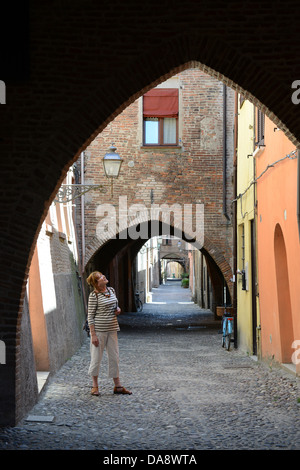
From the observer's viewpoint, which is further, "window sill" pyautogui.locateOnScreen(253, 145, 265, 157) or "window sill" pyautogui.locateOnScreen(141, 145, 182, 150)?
"window sill" pyautogui.locateOnScreen(141, 145, 182, 150)

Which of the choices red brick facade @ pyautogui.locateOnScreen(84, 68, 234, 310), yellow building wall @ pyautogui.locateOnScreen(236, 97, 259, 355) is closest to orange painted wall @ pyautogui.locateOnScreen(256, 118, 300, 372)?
yellow building wall @ pyautogui.locateOnScreen(236, 97, 259, 355)

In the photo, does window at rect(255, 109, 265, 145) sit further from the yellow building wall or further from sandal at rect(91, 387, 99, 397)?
sandal at rect(91, 387, 99, 397)

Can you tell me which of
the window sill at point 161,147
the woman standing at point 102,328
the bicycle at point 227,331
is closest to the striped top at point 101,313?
the woman standing at point 102,328

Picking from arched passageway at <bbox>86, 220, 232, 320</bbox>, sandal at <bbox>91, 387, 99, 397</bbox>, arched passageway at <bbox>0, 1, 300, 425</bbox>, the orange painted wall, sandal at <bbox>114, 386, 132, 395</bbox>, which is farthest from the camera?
arched passageway at <bbox>86, 220, 232, 320</bbox>

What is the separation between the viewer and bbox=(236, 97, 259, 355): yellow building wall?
1460 cm

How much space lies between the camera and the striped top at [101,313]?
9.77 m

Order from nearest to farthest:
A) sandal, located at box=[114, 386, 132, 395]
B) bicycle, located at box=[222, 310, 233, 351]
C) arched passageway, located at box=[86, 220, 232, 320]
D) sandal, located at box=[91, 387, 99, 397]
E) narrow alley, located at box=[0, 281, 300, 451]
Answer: narrow alley, located at box=[0, 281, 300, 451] < sandal, located at box=[91, 387, 99, 397] < sandal, located at box=[114, 386, 132, 395] < bicycle, located at box=[222, 310, 233, 351] < arched passageway, located at box=[86, 220, 232, 320]

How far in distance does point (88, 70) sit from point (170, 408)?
3841 millimetres

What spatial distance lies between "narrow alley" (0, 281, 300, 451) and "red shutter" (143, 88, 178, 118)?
24.4 feet

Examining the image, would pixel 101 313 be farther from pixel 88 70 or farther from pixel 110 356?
pixel 88 70

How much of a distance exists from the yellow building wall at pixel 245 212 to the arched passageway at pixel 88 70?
7.02m

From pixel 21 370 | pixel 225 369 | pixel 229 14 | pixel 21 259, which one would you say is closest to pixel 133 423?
pixel 21 370
